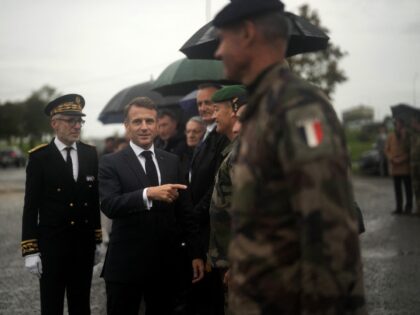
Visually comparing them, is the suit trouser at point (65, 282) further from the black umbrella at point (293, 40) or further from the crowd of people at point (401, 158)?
the crowd of people at point (401, 158)

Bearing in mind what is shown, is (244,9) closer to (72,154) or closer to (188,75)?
(72,154)

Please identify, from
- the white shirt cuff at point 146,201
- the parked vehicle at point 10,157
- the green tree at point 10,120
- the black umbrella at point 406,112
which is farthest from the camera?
the green tree at point 10,120

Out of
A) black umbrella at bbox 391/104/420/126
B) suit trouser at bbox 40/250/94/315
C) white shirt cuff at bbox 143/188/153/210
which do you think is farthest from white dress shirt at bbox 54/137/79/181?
black umbrella at bbox 391/104/420/126

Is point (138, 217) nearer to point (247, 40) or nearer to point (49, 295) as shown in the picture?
point (49, 295)

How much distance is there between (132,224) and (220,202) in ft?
2.31

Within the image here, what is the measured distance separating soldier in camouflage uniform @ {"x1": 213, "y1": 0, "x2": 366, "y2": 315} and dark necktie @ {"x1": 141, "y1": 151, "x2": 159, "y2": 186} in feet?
6.26

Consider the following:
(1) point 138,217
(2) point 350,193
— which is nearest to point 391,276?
(1) point 138,217

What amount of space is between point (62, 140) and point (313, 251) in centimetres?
297

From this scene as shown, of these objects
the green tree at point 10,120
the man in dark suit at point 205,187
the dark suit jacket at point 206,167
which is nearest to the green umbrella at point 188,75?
the man in dark suit at point 205,187

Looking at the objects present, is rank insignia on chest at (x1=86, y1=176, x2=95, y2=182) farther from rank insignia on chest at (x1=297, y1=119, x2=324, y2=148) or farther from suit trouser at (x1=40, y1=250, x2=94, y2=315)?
rank insignia on chest at (x1=297, y1=119, x2=324, y2=148)

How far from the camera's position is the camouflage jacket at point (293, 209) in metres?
1.68

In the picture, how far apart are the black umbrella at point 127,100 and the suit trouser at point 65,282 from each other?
4.93 meters

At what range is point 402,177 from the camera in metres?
12.3

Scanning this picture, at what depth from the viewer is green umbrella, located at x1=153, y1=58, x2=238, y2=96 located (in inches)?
286
